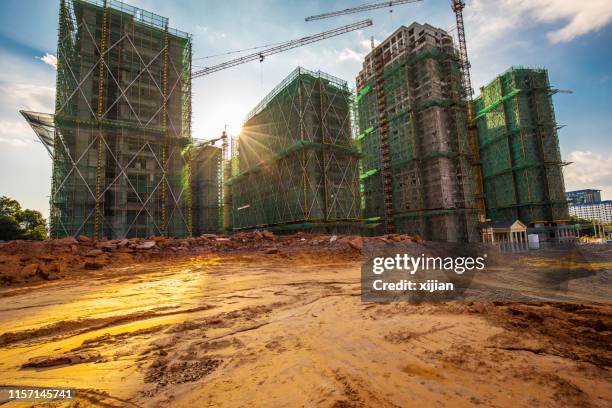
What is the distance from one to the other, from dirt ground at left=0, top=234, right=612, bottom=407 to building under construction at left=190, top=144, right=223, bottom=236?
26207 mm

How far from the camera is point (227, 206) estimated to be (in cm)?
4428

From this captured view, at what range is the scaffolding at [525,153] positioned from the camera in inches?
1336

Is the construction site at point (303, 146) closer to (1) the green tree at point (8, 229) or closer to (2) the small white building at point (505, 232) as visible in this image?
(2) the small white building at point (505, 232)

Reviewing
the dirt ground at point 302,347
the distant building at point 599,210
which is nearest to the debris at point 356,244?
the dirt ground at point 302,347

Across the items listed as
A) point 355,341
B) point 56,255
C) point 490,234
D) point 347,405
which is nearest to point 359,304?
point 355,341

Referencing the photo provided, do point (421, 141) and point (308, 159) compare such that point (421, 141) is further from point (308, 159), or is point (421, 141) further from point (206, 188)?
point (206, 188)

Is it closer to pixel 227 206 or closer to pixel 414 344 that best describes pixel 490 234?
pixel 414 344

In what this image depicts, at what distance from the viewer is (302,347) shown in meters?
3.04

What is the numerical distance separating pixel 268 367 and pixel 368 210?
36863mm

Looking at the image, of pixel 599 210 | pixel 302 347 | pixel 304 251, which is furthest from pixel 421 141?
pixel 599 210

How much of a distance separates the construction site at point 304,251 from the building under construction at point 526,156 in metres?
0.25

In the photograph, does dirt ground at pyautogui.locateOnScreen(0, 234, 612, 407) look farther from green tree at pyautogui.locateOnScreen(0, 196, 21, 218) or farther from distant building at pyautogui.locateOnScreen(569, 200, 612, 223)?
distant building at pyautogui.locateOnScreen(569, 200, 612, 223)

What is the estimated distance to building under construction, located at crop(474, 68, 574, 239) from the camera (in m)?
33.6

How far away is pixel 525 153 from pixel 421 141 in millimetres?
14722
